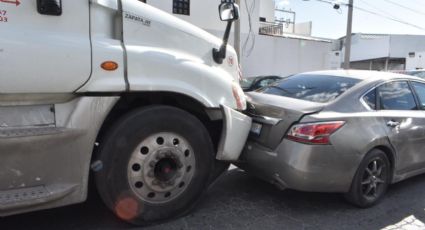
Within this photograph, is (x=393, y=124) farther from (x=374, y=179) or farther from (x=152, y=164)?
(x=152, y=164)

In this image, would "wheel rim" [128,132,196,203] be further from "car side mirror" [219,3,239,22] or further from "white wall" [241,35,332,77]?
"white wall" [241,35,332,77]

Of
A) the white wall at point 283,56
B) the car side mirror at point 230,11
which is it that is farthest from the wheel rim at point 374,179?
the white wall at point 283,56

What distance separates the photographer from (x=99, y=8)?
2.98 metres

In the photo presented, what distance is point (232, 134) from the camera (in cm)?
372

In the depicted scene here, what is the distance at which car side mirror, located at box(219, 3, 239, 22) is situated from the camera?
12.1ft

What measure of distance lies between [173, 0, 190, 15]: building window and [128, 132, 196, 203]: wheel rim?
1736cm

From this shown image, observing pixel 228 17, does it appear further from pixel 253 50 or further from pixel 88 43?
pixel 253 50

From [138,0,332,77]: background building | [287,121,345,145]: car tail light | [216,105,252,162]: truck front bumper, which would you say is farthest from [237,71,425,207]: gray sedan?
[138,0,332,77]: background building

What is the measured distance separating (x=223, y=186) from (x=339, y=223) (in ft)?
4.67

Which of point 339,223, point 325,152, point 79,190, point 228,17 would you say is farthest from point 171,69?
point 339,223

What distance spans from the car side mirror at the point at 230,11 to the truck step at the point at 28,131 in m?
1.88

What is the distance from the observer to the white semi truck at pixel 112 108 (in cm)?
269

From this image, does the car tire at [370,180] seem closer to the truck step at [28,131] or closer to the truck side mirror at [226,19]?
the truck side mirror at [226,19]

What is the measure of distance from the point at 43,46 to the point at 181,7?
18.1m
